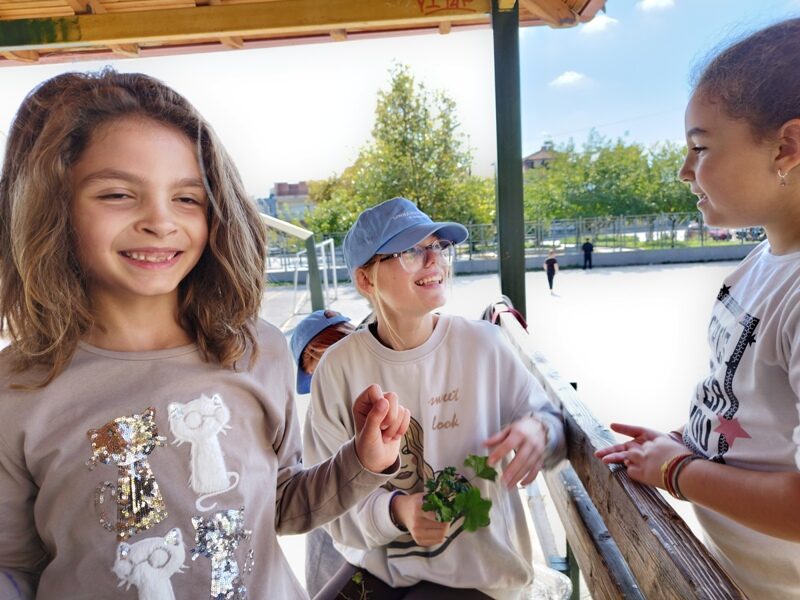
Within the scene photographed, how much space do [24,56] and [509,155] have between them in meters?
2.14

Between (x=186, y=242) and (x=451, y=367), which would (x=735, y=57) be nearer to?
(x=451, y=367)

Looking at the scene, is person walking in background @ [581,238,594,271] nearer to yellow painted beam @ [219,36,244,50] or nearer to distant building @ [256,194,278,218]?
distant building @ [256,194,278,218]

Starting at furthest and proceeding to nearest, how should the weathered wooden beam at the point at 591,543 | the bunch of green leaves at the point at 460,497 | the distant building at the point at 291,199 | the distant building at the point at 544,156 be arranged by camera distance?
the distant building at the point at 544,156
the distant building at the point at 291,199
the bunch of green leaves at the point at 460,497
the weathered wooden beam at the point at 591,543

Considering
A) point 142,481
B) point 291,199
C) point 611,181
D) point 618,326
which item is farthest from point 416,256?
point 611,181

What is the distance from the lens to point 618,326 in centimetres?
1039

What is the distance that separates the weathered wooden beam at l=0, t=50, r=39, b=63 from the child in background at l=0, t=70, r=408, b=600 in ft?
6.39

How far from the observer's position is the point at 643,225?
17500mm

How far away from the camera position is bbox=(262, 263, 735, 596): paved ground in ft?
16.7

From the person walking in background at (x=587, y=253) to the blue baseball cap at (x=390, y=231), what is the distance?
14.7 metres

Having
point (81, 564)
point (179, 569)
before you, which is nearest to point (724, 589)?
point (179, 569)

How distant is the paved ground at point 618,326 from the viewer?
5.09 meters

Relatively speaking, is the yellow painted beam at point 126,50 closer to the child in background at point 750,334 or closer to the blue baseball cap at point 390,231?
the blue baseball cap at point 390,231

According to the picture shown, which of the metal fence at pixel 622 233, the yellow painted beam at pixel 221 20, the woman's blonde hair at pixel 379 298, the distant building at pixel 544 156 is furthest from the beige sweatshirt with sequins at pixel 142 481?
the distant building at pixel 544 156

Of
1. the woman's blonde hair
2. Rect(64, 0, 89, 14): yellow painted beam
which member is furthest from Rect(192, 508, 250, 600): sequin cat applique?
Rect(64, 0, 89, 14): yellow painted beam
